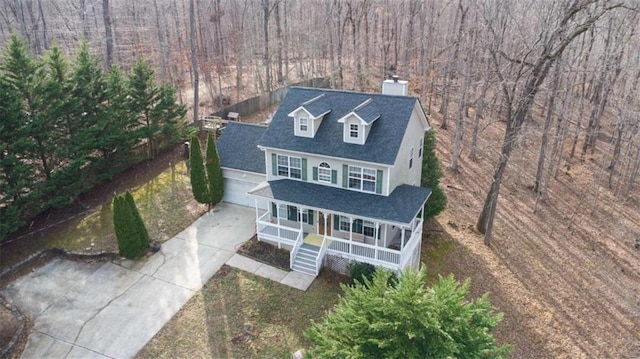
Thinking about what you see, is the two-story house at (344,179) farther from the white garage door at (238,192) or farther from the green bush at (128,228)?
the green bush at (128,228)

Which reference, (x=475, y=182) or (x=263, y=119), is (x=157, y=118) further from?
(x=475, y=182)

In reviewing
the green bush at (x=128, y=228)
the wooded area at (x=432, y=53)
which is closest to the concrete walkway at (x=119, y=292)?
the green bush at (x=128, y=228)

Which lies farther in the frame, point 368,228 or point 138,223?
point 138,223

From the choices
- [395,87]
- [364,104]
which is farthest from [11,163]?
[395,87]

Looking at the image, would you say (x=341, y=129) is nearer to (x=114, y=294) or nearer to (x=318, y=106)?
(x=318, y=106)

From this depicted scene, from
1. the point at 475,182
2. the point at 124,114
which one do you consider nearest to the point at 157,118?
the point at 124,114
